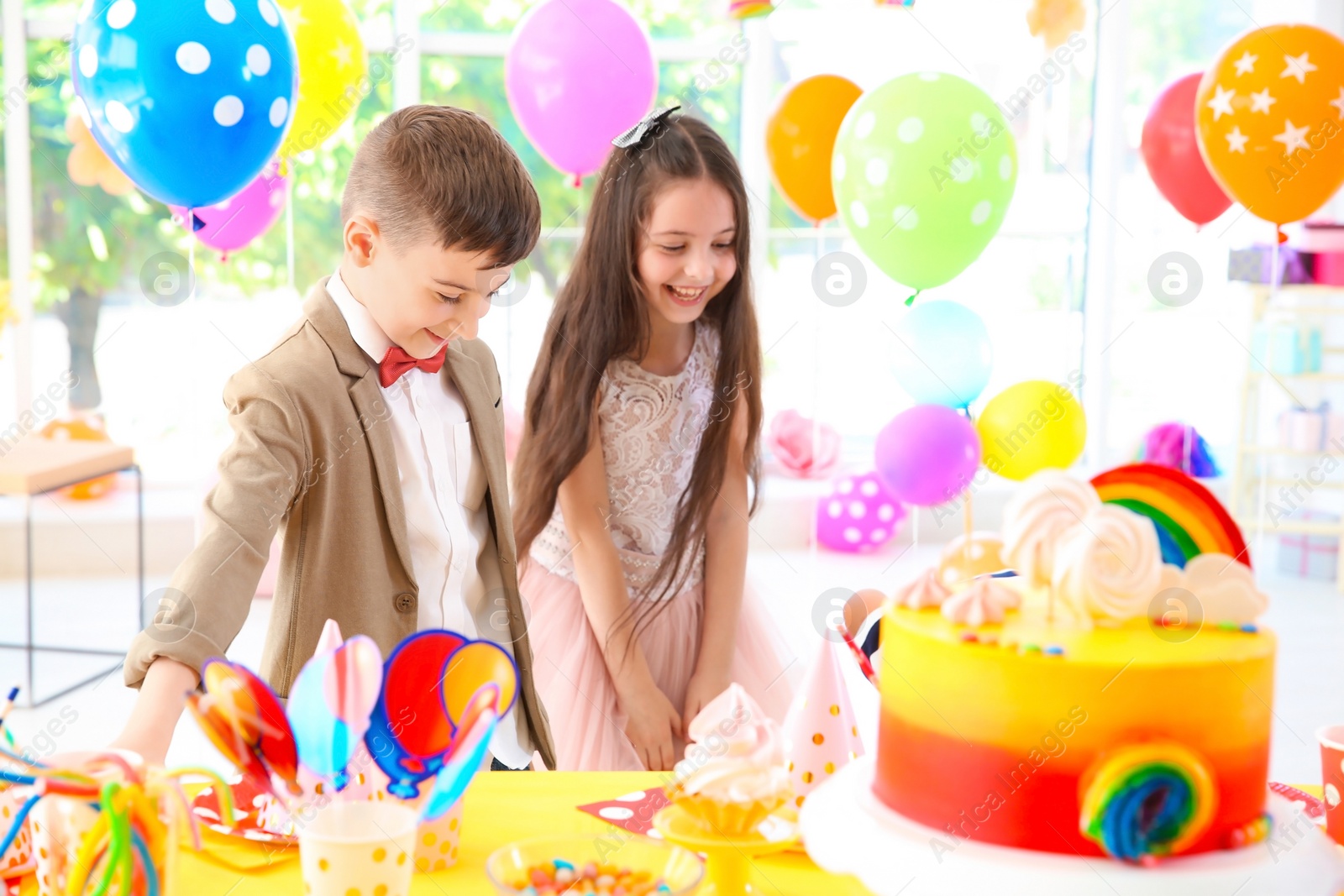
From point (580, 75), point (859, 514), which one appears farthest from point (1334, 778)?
point (859, 514)

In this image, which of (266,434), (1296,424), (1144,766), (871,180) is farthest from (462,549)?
(1296,424)

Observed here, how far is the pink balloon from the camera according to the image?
3637 millimetres

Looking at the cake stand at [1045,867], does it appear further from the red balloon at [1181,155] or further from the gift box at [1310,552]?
the gift box at [1310,552]

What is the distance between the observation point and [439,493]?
1.49 m

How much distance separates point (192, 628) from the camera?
3.55ft

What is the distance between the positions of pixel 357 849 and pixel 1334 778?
87 centimetres

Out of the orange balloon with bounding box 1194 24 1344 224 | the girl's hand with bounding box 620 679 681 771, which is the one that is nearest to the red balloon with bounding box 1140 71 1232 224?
the orange balloon with bounding box 1194 24 1344 224

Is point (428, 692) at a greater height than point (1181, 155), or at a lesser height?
lesser

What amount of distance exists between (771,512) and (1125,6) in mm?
2823

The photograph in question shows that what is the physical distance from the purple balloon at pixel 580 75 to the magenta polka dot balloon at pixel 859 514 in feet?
7.67

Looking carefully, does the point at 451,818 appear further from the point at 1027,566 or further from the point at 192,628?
the point at 1027,566

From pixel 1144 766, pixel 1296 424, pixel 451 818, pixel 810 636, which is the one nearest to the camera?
pixel 1144 766

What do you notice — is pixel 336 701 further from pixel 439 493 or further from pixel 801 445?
pixel 801 445

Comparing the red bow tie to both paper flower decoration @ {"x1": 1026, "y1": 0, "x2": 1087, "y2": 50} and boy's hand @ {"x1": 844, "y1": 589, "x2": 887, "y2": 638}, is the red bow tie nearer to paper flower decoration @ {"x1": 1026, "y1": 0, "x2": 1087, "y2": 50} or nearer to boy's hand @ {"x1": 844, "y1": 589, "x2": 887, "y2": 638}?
boy's hand @ {"x1": 844, "y1": 589, "x2": 887, "y2": 638}
